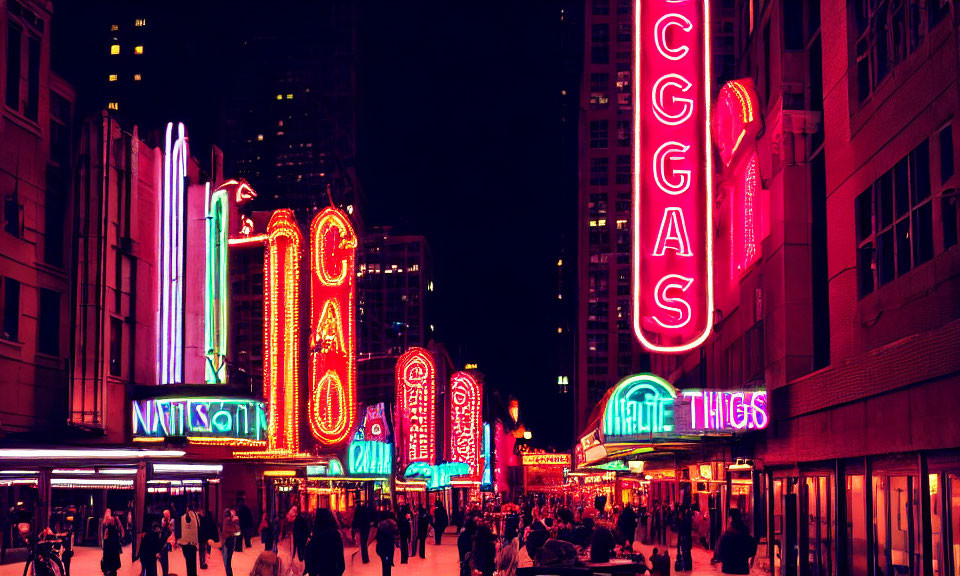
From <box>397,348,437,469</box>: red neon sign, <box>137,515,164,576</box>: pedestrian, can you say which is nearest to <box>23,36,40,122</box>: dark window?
<box>137,515,164,576</box>: pedestrian

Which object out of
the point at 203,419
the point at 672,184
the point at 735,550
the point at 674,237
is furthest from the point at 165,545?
the point at 672,184

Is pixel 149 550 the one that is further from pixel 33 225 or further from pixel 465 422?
pixel 465 422

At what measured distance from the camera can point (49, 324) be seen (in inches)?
1101

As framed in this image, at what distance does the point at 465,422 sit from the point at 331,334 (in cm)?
3640

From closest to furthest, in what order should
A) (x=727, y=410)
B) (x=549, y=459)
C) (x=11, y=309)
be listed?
(x=727, y=410) → (x=11, y=309) → (x=549, y=459)

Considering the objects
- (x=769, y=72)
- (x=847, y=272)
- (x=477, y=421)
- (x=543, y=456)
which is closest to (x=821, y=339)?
(x=847, y=272)

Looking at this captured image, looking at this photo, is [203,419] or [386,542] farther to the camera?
[203,419]

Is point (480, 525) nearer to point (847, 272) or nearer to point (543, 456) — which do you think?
point (847, 272)

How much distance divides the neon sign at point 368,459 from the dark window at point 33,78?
24265 millimetres

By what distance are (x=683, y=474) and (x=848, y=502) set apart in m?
23.8

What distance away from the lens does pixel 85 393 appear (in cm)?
2802

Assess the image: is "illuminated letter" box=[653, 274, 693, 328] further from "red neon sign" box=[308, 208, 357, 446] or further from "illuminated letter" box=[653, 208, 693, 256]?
"red neon sign" box=[308, 208, 357, 446]

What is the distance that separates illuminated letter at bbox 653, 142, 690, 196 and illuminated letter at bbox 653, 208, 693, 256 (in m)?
0.65

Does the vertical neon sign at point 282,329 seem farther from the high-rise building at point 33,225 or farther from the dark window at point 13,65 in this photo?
the dark window at point 13,65
